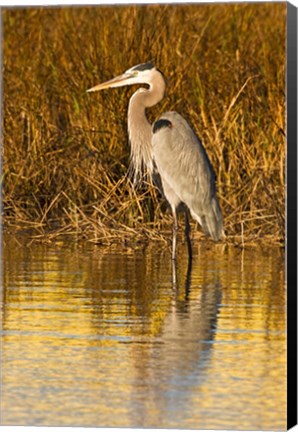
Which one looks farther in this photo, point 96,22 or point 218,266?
point 96,22

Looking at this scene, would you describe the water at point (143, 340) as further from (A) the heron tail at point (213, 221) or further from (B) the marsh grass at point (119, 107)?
(B) the marsh grass at point (119, 107)

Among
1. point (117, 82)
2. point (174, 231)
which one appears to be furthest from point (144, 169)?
point (174, 231)

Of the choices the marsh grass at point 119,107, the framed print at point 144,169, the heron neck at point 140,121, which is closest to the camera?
the framed print at point 144,169

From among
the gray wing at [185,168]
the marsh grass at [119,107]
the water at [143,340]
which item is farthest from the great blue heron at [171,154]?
the water at [143,340]

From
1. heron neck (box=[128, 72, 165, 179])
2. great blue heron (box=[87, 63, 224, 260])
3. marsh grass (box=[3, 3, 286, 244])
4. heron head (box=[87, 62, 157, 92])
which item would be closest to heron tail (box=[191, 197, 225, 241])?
great blue heron (box=[87, 63, 224, 260])

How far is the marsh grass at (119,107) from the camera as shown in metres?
10.7

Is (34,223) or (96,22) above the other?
(96,22)

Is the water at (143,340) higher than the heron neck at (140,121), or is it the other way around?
the heron neck at (140,121)

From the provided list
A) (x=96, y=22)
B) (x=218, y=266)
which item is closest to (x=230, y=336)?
(x=218, y=266)

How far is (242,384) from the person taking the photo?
6363mm

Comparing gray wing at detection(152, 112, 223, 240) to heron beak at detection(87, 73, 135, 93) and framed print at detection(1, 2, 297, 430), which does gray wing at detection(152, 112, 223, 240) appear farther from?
heron beak at detection(87, 73, 135, 93)

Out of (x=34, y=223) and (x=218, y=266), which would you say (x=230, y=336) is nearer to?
(x=218, y=266)

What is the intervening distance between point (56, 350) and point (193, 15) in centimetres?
481

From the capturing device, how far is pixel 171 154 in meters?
10.7
